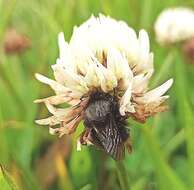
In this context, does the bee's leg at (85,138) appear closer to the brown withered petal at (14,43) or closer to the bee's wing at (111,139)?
the bee's wing at (111,139)

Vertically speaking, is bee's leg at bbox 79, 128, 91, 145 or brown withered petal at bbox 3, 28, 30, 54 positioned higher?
brown withered petal at bbox 3, 28, 30, 54

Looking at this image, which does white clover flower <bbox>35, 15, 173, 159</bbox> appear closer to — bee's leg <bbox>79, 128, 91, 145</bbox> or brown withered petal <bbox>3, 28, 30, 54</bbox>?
bee's leg <bbox>79, 128, 91, 145</bbox>

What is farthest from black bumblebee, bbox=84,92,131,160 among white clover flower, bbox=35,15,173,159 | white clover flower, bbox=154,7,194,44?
white clover flower, bbox=154,7,194,44

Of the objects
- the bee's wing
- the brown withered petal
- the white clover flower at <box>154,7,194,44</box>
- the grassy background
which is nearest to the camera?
the bee's wing

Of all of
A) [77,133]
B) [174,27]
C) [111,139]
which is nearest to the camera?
[111,139]

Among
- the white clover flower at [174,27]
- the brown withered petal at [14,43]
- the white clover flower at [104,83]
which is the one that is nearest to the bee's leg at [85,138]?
the white clover flower at [104,83]

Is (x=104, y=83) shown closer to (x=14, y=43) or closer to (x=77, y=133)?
(x=77, y=133)

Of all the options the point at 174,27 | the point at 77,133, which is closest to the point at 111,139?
the point at 77,133
